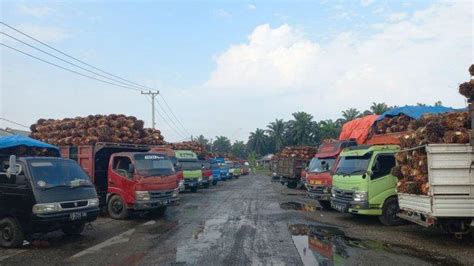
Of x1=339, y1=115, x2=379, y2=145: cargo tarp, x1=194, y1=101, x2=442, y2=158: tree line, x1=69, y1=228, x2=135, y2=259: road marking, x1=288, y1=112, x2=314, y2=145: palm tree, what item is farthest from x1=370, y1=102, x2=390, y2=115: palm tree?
x1=69, y1=228, x2=135, y2=259: road marking

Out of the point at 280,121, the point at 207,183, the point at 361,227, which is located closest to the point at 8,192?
the point at 361,227

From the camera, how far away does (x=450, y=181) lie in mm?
9148

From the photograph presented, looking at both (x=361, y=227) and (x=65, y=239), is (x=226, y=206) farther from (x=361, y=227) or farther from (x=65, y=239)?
(x=65, y=239)

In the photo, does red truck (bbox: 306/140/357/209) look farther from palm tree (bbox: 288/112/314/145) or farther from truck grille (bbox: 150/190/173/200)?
palm tree (bbox: 288/112/314/145)

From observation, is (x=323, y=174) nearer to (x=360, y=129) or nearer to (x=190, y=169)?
(x=360, y=129)

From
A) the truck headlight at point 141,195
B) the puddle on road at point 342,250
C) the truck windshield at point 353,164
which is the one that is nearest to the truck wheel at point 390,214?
the truck windshield at point 353,164

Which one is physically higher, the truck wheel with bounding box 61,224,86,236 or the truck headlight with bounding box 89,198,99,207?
the truck headlight with bounding box 89,198,99,207

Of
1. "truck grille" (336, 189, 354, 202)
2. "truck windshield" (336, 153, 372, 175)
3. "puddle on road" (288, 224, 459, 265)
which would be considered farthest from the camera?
"truck windshield" (336, 153, 372, 175)

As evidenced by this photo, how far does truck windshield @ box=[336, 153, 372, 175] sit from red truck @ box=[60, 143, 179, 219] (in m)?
5.40

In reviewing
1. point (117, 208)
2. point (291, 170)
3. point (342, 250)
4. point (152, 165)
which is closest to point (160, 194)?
point (152, 165)

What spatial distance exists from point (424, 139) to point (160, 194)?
7769mm

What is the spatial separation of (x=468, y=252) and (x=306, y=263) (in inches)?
136

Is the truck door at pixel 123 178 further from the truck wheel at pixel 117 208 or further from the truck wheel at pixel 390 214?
the truck wheel at pixel 390 214

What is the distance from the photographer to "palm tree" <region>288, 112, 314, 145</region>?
83.7 m
